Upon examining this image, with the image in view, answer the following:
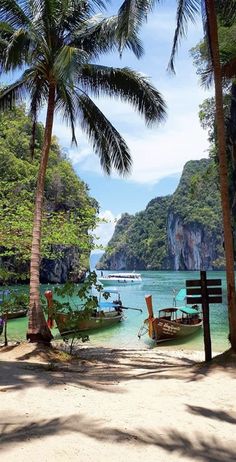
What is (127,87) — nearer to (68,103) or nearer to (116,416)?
(68,103)

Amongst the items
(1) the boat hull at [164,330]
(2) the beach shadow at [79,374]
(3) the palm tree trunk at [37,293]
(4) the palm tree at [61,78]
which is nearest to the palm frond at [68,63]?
(4) the palm tree at [61,78]

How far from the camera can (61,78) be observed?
28.3 ft

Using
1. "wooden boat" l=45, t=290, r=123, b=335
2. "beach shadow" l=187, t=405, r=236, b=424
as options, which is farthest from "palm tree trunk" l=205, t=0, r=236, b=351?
"wooden boat" l=45, t=290, r=123, b=335

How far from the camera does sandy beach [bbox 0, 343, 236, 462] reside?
333cm

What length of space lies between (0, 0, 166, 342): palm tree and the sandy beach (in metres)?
4.09

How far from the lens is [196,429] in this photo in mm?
4055

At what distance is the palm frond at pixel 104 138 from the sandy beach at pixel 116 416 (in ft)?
22.0

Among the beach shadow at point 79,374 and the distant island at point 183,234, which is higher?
the distant island at point 183,234

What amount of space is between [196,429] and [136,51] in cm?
935

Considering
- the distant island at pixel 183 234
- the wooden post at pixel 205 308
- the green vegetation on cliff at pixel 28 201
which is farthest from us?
the distant island at pixel 183 234

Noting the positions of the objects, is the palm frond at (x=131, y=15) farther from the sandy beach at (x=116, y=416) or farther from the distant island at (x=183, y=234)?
the distant island at (x=183, y=234)

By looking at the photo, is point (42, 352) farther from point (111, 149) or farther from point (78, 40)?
point (78, 40)

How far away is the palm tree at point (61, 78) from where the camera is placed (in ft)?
31.6

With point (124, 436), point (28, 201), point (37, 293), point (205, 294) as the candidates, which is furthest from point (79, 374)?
point (28, 201)
